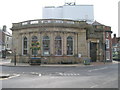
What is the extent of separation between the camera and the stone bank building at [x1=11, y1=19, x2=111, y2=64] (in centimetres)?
2950

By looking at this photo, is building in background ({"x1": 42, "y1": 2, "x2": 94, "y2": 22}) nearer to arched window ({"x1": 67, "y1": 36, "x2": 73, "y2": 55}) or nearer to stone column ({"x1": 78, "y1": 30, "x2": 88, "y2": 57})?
stone column ({"x1": 78, "y1": 30, "x2": 88, "y2": 57})

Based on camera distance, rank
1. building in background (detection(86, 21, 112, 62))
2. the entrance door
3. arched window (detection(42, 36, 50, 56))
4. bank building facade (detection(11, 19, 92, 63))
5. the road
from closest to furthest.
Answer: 1. the road
2. bank building facade (detection(11, 19, 92, 63))
3. arched window (detection(42, 36, 50, 56))
4. building in background (detection(86, 21, 112, 62))
5. the entrance door

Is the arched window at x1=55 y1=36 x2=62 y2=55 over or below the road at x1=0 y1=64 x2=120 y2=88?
over

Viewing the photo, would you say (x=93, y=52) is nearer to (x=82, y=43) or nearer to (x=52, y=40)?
(x=82, y=43)

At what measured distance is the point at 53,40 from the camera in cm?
2962

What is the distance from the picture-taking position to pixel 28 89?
28.9 ft

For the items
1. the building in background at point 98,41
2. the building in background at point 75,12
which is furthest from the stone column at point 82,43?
the building in background at point 75,12

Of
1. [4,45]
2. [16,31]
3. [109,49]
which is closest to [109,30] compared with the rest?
[109,49]

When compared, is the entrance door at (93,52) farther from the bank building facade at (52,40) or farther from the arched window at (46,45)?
the arched window at (46,45)

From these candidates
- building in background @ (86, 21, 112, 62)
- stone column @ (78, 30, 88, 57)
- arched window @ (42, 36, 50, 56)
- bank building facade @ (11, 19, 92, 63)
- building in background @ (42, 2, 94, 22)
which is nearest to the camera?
bank building facade @ (11, 19, 92, 63)

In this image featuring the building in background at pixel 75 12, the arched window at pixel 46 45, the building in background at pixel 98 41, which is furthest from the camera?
the building in background at pixel 75 12

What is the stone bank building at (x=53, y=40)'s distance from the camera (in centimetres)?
2950

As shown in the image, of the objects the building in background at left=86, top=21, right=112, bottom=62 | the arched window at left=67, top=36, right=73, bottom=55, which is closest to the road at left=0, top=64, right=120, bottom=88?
the arched window at left=67, top=36, right=73, bottom=55

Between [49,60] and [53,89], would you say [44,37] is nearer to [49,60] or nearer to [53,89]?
[49,60]
